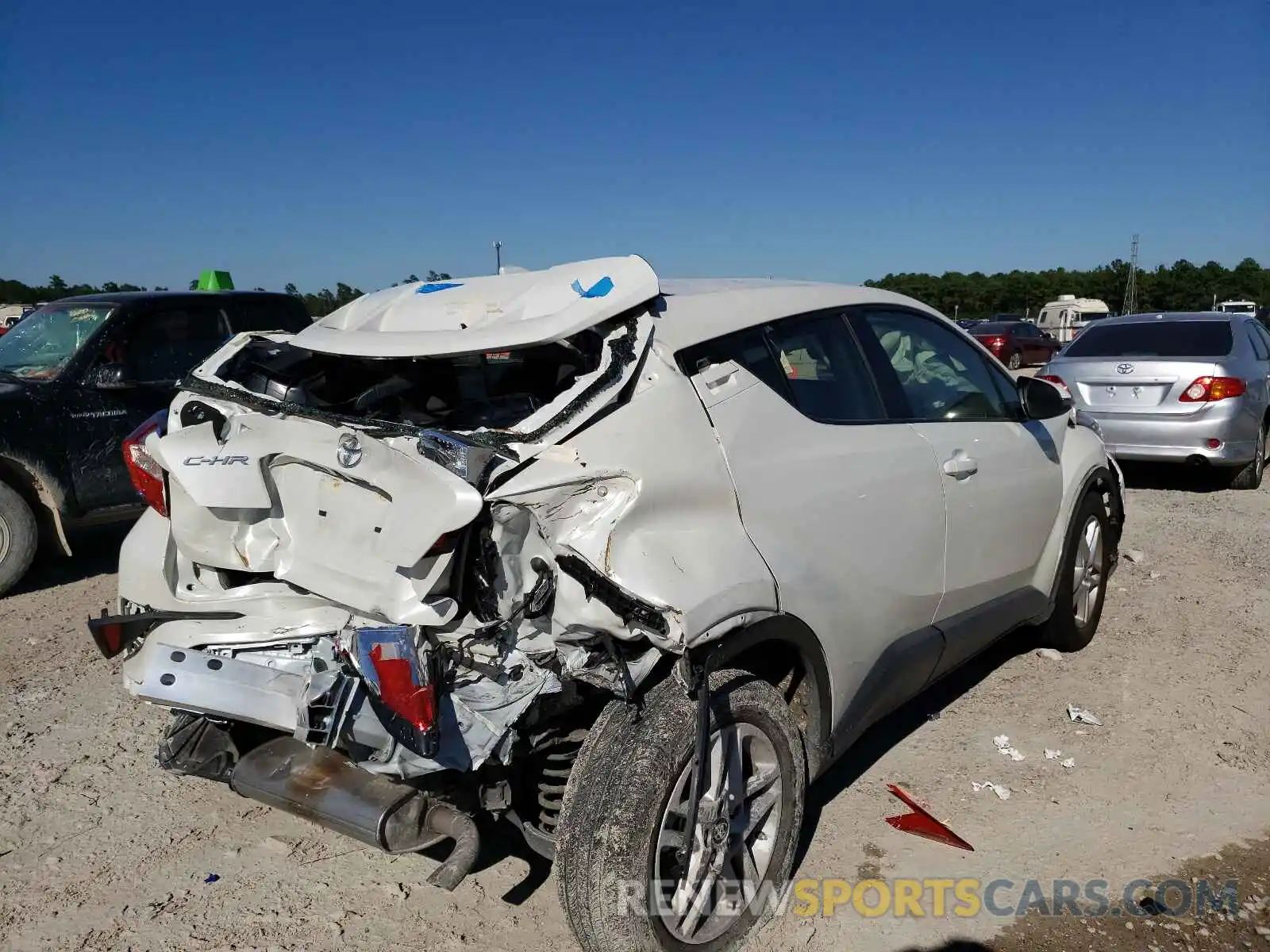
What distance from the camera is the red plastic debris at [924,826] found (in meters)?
3.34

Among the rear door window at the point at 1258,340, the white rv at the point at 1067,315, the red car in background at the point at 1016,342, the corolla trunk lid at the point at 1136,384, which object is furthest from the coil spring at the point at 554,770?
the white rv at the point at 1067,315

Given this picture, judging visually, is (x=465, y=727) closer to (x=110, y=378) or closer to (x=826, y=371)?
(x=826, y=371)

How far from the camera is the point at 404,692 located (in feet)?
7.59

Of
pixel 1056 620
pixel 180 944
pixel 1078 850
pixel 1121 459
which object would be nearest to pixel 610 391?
pixel 180 944

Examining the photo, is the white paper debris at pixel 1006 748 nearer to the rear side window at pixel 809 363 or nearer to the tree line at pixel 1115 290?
the rear side window at pixel 809 363

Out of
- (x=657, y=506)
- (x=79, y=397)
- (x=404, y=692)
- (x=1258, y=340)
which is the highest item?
(x=657, y=506)

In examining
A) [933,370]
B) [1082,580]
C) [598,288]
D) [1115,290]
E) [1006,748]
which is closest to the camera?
[598,288]

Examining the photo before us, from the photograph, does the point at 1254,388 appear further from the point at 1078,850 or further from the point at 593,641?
the point at 593,641

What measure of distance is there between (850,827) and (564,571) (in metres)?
1.72

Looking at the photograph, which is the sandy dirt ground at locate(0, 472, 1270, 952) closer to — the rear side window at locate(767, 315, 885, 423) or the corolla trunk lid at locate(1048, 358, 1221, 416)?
the rear side window at locate(767, 315, 885, 423)

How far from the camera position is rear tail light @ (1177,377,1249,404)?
829 centimetres

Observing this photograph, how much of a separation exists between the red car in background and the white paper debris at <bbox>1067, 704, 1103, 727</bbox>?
26.6 metres

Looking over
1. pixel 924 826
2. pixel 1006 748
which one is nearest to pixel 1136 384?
pixel 1006 748

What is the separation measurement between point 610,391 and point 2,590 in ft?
17.3
